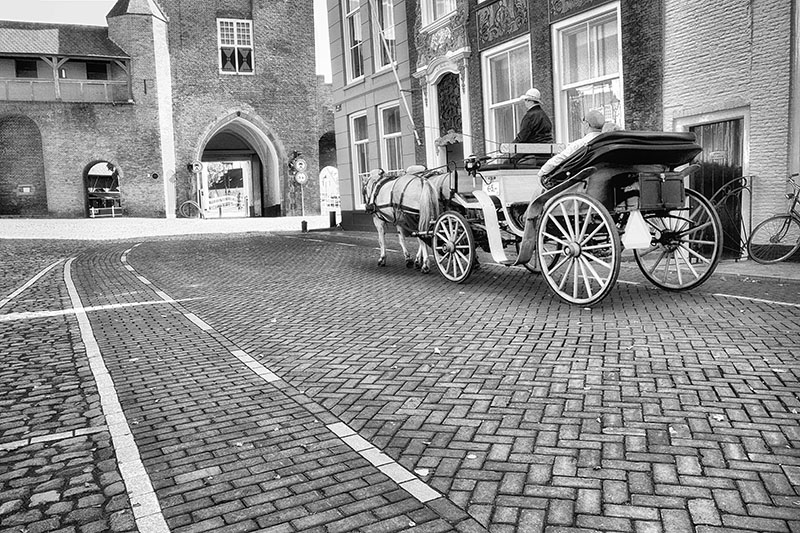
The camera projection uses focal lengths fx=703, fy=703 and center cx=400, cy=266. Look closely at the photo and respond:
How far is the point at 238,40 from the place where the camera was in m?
38.1

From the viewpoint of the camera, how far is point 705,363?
442 centimetres

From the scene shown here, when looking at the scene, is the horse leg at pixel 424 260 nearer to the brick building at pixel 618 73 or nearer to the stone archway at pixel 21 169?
the brick building at pixel 618 73

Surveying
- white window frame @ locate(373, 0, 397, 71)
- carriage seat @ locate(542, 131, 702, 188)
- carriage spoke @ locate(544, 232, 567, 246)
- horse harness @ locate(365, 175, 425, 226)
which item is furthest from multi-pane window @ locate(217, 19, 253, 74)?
carriage seat @ locate(542, 131, 702, 188)

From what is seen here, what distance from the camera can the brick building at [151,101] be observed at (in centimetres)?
3488

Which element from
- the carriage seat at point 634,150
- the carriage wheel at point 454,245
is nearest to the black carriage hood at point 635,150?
the carriage seat at point 634,150

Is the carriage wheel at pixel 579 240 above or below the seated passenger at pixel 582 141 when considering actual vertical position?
below

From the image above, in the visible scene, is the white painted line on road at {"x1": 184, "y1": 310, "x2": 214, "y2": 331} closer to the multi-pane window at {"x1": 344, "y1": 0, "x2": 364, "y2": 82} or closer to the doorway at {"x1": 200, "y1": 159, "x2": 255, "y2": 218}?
the multi-pane window at {"x1": 344, "y1": 0, "x2": 364, "y2": 82}

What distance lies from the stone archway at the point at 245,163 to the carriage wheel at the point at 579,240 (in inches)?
1291

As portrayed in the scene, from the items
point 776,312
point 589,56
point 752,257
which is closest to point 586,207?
point 776,312

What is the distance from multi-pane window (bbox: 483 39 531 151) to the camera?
1411cm

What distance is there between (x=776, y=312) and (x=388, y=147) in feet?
48.2

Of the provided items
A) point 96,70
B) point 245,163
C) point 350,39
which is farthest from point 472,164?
point 245,163

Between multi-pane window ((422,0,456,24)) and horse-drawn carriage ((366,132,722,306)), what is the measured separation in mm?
9251

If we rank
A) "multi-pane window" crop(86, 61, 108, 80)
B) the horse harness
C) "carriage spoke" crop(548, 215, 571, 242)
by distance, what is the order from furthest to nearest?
"multi-pane window" crop(86, 61, 108, 80) < the horse harness < "carriage spoke" crop(548, 215, 571, 242)
